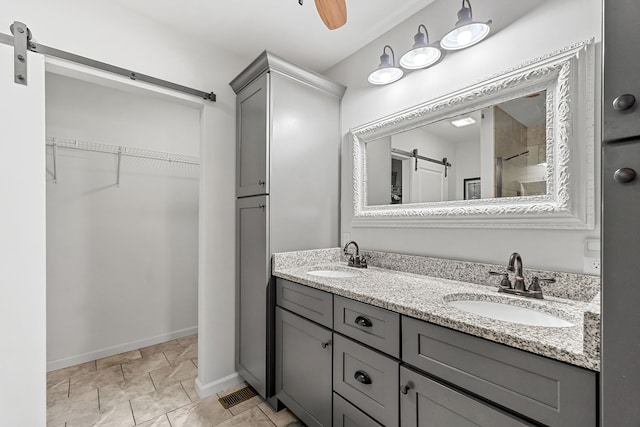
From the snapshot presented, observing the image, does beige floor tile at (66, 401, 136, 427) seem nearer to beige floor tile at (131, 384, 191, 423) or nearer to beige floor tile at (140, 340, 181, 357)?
beige floor tile at (131, 384, 191, 423)

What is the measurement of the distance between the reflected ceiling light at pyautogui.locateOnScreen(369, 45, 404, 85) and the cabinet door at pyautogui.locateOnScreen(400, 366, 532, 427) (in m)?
1.71

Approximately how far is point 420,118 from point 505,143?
1.70 feet

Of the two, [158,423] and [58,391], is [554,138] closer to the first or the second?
[158,423]

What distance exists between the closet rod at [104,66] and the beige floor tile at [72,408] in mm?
2146

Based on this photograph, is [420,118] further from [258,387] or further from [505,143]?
[258,387]

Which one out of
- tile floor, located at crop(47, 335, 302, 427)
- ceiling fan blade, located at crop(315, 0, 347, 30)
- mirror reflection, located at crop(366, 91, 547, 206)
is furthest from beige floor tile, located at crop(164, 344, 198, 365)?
ceiling fan blade, located at crop(315, 0, 347, 30)

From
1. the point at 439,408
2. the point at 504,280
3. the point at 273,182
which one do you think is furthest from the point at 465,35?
the point at 439,408

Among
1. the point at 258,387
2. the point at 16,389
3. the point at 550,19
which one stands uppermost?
the point at 550,19

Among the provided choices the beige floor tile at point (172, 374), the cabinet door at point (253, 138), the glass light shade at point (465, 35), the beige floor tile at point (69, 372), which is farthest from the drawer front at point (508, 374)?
the beige floor tile at point (69, 372)

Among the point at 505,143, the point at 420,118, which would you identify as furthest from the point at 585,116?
the point at 420,118

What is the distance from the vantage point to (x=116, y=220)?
2.66 metres

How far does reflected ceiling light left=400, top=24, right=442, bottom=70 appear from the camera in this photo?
1638 mm

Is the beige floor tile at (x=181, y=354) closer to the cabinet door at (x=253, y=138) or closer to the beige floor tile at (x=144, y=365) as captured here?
the beige floor tile at (x=144, y=365)

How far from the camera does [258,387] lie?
195cm
